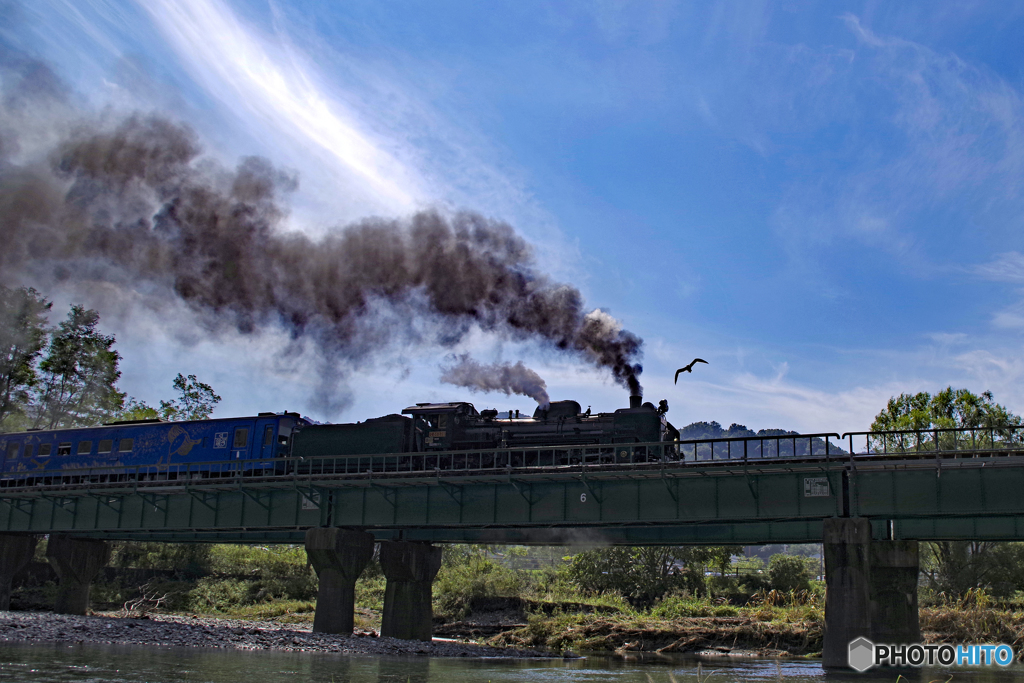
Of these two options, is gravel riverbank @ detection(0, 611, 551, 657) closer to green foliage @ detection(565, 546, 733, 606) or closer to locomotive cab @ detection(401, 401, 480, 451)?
locomotive cab @ detection(401, 401, 480, 451)

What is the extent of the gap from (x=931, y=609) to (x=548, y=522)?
22521mm

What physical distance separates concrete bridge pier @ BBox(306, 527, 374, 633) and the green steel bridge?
736 mm

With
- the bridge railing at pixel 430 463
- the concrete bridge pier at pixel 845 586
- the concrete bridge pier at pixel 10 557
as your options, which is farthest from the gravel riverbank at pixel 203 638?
the concrete bridge pier at pixel 845 586

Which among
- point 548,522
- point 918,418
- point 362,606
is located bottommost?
point 362,606

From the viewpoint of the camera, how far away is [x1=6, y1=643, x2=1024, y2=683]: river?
859 inches

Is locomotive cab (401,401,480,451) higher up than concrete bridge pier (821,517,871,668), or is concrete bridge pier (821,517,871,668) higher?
locomotive cab (401,401,480,451)

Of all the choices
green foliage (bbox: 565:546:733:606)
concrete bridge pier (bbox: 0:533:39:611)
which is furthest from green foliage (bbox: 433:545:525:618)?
concrete bridge pier (bbox: 0:533:39:611)

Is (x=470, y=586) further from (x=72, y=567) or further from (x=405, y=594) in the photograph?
(x=72, y=567)

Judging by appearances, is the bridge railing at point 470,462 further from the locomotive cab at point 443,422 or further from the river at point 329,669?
the river at point 329,669

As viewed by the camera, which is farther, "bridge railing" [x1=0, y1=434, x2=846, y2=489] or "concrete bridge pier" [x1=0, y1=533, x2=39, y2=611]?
"concrete bridge pier" [x1=0, y1=533, x2=39, y2=611]

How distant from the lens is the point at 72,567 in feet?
151

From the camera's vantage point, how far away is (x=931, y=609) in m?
40.8

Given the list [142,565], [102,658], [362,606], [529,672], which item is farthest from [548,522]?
[142,565]

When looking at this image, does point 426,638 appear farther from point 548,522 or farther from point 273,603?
point 273,603
